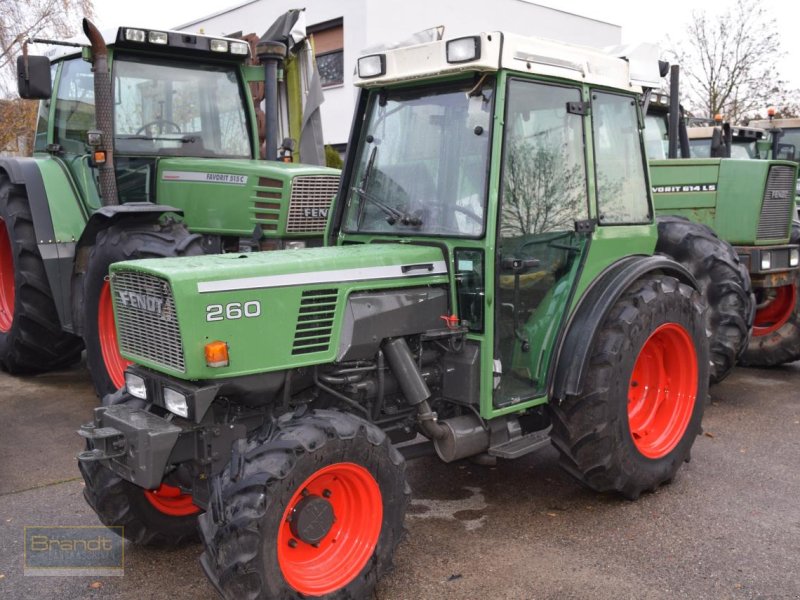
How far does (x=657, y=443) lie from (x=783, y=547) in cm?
87

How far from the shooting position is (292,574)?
3.15 m

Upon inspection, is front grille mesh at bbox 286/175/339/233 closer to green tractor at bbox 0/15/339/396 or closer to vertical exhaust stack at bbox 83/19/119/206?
green tractor at bbox 0/15/339/396

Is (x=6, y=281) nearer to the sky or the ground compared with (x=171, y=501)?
nearer to the sky

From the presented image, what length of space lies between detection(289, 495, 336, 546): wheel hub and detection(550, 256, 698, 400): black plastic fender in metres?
1.38

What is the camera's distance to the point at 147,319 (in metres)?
3.36

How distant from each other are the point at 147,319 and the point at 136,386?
0.36 metres

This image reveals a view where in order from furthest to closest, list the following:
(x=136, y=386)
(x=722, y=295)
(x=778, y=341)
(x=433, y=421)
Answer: (x=778, y=341), (x=722, y=295), (x=433, y=421), (x=136, y=386)

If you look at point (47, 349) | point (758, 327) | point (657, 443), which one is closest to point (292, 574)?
point (657, 443)

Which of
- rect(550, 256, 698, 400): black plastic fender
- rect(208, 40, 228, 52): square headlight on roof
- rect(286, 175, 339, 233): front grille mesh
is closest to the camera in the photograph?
rect(550, 256, 698, 400): black plastic fender

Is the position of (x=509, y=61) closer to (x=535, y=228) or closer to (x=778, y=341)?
(x=535, y=228)

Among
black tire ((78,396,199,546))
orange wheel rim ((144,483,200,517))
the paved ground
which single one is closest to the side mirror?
the paved ground

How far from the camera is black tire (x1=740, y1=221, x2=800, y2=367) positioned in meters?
7.20

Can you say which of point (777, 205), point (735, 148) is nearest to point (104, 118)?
point (777, 205)

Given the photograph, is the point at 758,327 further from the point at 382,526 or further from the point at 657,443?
the point at 382,526
